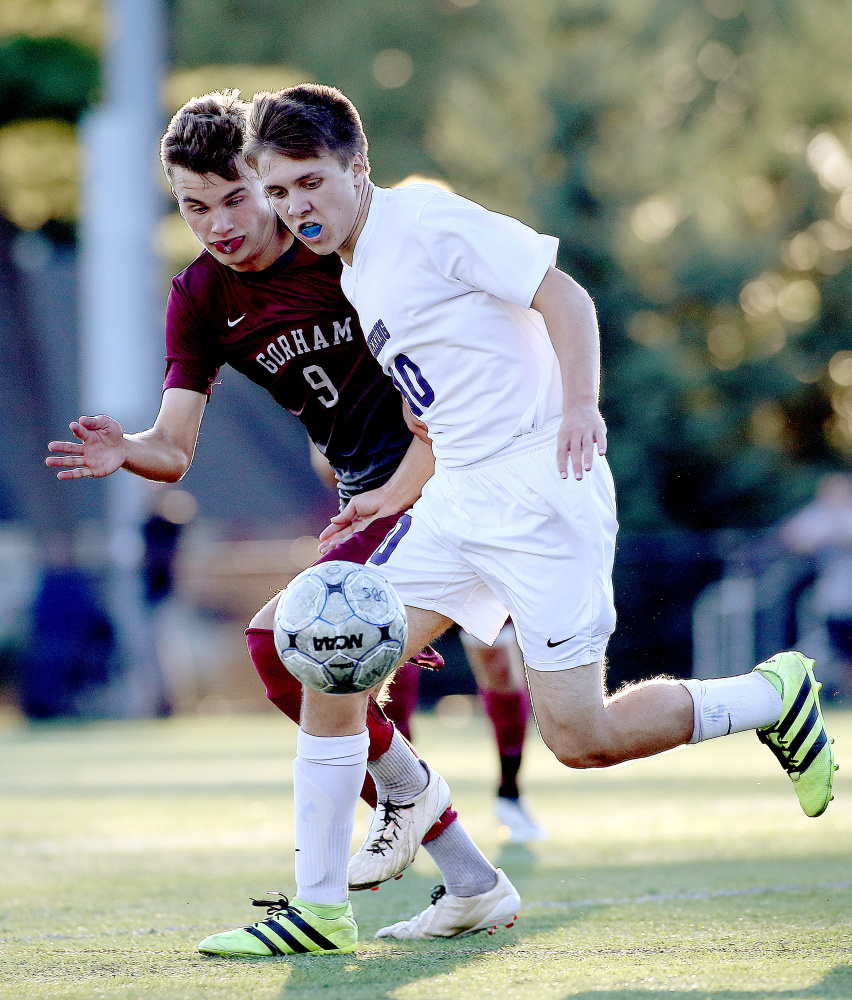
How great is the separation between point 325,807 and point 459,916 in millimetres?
560

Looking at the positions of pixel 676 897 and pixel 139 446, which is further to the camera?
pixel 676 897

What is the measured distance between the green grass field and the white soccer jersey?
1372mm

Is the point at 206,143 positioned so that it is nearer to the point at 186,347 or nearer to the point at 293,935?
the point at 186,347

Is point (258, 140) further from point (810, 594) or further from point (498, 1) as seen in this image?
point (498, 1)

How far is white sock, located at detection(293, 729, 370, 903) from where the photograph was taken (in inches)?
156

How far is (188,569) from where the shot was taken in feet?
53.3

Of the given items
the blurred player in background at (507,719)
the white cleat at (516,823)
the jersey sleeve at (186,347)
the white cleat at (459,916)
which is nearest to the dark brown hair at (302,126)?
the jersey sleeve at (186,347)

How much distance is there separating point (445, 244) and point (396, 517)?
885 millimetres

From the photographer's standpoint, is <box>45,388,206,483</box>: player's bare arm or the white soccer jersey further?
<box>45,388,206,483</box>: player's bare arm

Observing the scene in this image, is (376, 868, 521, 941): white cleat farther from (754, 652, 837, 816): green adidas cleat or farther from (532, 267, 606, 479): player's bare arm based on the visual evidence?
(532, 267, 606, 479): player's bare arm

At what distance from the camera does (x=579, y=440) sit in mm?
3824

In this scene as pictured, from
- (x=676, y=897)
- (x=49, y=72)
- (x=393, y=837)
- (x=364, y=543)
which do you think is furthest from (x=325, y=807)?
(x=49, y=72)

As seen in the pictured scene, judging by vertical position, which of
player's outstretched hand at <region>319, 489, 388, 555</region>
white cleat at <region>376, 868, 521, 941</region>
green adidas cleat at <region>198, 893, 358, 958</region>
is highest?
player's outstretched hand at <region>319, 489, 388, 555</region>

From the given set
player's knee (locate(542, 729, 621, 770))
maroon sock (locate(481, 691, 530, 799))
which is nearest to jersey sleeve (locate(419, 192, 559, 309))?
player's knee (locate(542, 729, 621, 770))
